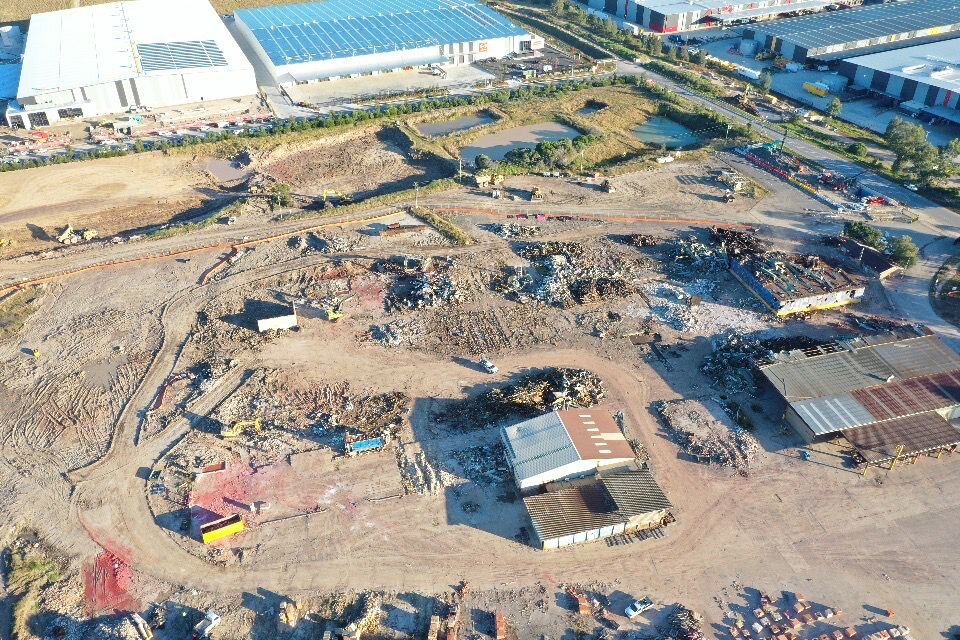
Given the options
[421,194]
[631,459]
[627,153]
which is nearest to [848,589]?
[631,459]

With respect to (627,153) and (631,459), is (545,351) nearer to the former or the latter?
(631,459)

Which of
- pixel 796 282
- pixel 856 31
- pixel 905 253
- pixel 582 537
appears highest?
pixel 856 31

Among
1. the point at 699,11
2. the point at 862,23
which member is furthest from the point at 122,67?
the point at 862,23

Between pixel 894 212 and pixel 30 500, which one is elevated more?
pixel 894 212

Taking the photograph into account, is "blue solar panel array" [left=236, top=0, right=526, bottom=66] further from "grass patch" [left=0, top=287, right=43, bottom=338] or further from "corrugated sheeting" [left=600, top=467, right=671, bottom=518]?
"corrugated sheeting" [left=600, top=467, right=671, bottom=518]

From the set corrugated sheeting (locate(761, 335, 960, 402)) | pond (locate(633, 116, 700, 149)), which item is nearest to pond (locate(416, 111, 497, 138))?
pond (locate(633, 116, 700, 149))

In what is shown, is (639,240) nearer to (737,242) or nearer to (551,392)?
(737,242)
